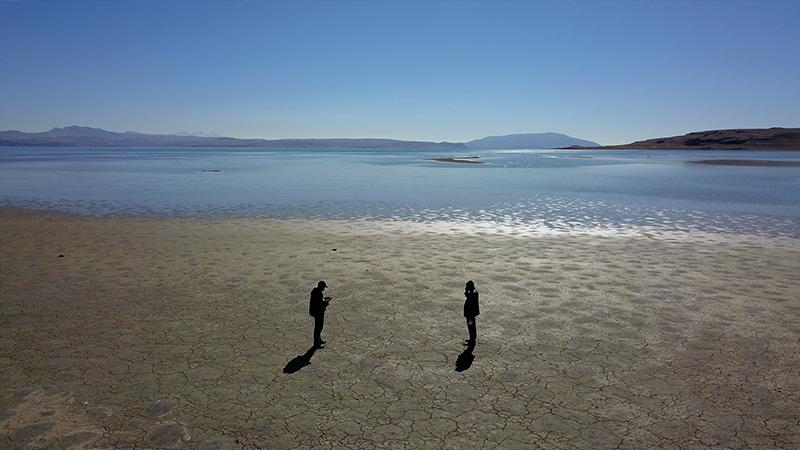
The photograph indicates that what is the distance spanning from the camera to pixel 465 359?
34.0 ft

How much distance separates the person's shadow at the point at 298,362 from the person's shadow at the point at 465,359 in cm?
304

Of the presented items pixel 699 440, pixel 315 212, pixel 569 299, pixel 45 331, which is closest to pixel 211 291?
pixel 45 331

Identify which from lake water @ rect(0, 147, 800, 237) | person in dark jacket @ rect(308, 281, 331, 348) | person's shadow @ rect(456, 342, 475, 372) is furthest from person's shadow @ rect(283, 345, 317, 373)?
lake water @ rect(0, 147, 800, 237)

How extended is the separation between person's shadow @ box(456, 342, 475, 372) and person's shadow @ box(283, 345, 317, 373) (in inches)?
120

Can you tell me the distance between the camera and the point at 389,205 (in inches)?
1394

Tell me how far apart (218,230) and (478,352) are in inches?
718

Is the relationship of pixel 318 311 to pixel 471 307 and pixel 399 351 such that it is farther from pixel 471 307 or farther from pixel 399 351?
pixel 471 307

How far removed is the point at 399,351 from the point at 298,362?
2.13 metres

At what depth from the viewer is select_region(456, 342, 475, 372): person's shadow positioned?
1003cm

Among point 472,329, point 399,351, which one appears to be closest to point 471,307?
point 472,329

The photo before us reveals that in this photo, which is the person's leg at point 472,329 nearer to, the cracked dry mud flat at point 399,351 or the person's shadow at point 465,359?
the person's shadow at point 465,359

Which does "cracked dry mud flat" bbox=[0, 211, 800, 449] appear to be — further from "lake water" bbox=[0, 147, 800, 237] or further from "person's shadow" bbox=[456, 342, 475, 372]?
"lake water" bbox=[0, 147, 800, 237]

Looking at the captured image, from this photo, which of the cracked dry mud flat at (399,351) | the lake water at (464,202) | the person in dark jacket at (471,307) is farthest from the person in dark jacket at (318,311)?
the lake water at (464,202)

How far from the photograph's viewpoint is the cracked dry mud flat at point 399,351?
7.94m
